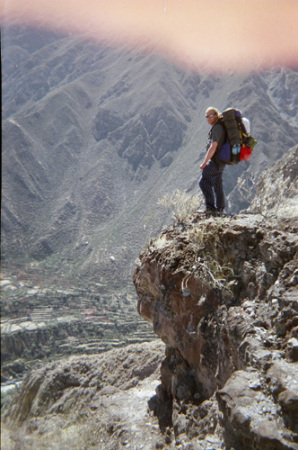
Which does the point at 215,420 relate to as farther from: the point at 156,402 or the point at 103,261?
the point at 103,261

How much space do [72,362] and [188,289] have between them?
13.4 feet

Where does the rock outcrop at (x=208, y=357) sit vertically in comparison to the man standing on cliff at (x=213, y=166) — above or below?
below

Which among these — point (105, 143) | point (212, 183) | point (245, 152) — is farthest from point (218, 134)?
point (105, 143)

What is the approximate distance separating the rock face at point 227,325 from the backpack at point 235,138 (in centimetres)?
76

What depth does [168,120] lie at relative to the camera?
30.2 metres

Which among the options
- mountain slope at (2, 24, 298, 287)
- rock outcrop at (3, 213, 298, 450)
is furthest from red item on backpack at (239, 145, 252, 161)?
rock outcrop at (3, 213, 298, 450)

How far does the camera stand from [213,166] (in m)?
4.23

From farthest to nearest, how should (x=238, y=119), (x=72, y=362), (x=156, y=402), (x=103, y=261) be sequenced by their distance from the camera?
(x=103, y=261)
(x=72, y=362)
(x=156, y=402)
(x=238, y=119)

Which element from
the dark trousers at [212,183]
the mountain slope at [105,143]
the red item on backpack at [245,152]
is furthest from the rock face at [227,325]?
the mountain slope at [105,143]

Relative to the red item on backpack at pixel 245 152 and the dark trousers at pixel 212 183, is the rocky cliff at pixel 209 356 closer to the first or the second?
the dark trousers at pixel 212 183

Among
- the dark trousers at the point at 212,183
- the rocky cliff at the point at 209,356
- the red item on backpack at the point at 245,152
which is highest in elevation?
the red item on backpack at the point at 245,152

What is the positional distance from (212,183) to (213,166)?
0.24 m

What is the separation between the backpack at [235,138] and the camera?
3867mm

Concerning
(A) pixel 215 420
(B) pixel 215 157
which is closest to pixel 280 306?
(A) pixel 215 420
